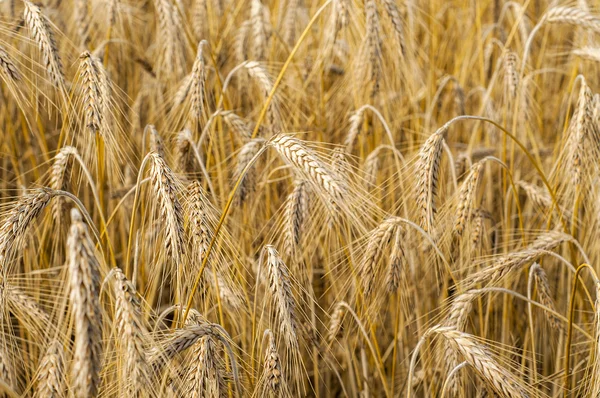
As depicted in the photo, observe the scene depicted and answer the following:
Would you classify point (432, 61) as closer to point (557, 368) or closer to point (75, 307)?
point (557, 368)

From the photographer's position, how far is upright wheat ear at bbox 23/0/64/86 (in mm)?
1653

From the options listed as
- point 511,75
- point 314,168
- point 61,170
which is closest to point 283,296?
point 314,168

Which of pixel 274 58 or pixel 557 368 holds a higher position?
pixel 274 58

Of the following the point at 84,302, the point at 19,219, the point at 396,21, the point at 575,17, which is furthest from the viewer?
the point at 575,17

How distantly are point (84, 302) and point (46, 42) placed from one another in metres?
0.93

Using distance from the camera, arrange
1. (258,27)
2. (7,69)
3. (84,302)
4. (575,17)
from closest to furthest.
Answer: (84,302), (7,69), (575,17), (258,27)

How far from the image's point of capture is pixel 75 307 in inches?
40.8

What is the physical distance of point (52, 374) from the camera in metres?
1.38

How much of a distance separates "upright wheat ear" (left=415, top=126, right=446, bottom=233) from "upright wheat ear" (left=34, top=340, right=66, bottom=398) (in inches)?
38.8

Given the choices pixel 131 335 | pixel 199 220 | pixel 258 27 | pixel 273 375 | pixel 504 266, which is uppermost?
pixel 258 27

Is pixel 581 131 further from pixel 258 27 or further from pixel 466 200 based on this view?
pixel 258 27

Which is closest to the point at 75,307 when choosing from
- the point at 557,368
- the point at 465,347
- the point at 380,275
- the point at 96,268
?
the point at 96,268

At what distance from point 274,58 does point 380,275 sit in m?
1.41

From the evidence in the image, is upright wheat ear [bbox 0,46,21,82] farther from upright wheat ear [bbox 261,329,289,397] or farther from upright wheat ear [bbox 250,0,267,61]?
upright wheat ear [bbox 250,0,267,61]
